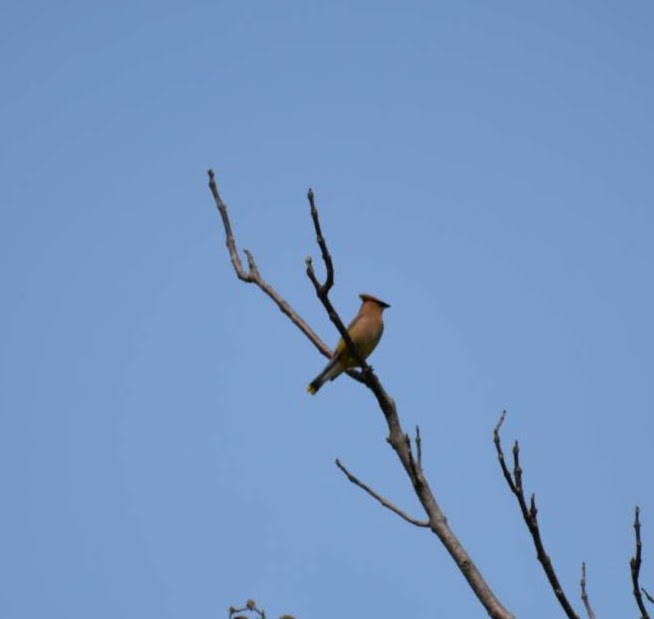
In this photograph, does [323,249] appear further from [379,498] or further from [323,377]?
[323,377]

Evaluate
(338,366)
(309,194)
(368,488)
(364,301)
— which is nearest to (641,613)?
(368,488)

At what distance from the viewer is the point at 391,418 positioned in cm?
402

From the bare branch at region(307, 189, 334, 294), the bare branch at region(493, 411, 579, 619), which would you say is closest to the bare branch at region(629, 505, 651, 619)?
the bare branch at region(493, 411, 579, 619)

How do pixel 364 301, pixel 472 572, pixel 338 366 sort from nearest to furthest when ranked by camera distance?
pixel 472 572 < pixel 338 366 < pixel 364 301

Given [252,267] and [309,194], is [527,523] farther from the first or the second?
[252,267]

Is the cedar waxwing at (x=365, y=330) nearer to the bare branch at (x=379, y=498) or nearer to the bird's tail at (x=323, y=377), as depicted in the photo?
the bird's tail at (x=323, y=377)

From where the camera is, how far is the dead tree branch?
3.42m

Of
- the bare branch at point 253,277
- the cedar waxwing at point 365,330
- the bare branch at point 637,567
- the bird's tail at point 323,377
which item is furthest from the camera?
the cedar waxwing at point 365,330

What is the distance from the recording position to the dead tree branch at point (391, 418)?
3416mm

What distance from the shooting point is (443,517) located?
11.8ft

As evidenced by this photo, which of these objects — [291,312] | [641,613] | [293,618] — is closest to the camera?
[641,613]

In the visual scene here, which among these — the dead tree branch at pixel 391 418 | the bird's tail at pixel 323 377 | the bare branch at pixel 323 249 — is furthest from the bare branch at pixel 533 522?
the bird's tail at pixel 323 377

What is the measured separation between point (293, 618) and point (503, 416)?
106cm

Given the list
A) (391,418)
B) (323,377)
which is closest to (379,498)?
(391,418)
